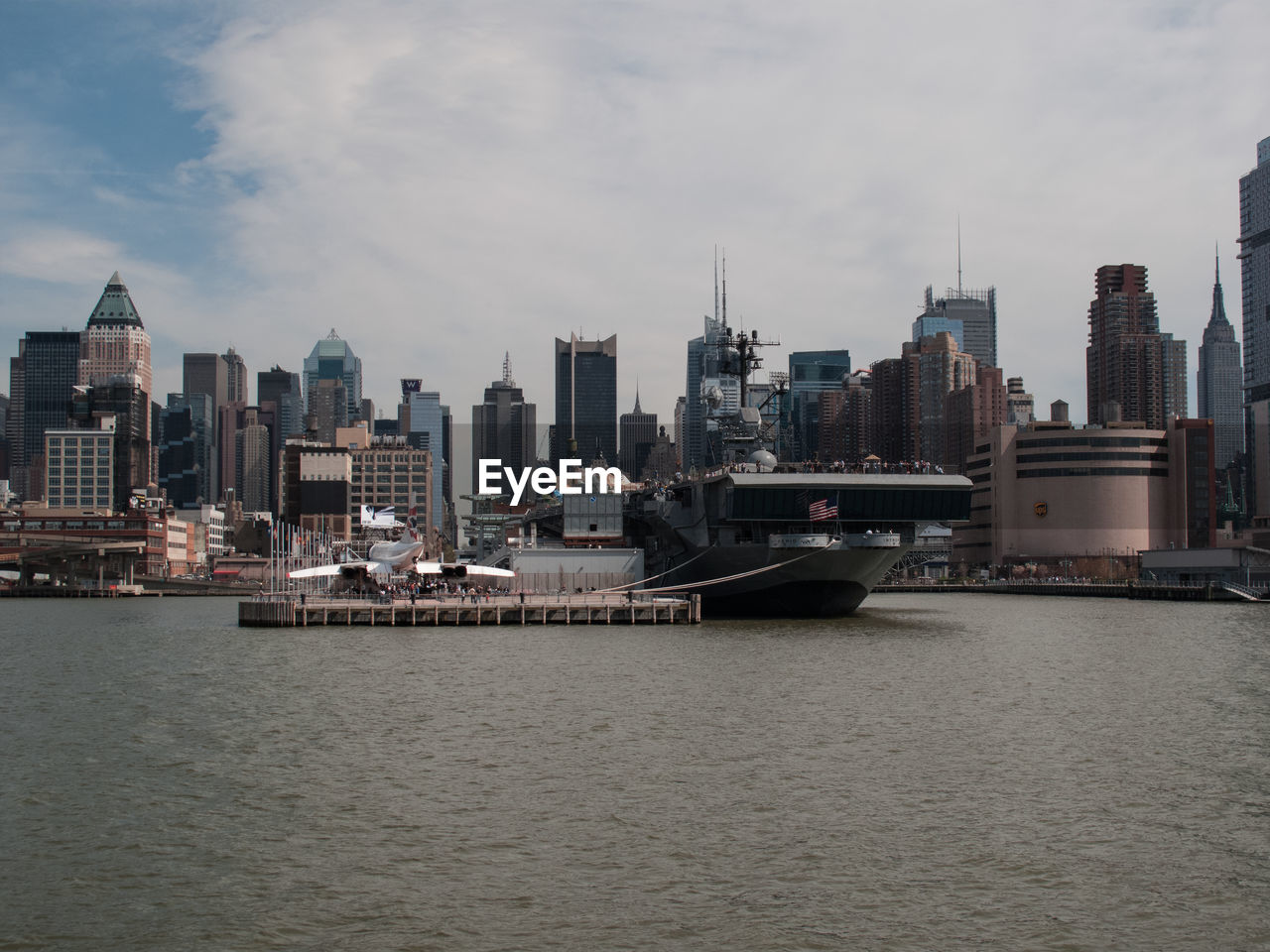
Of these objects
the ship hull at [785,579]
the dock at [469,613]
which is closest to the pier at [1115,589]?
the ship hull at [785,579]

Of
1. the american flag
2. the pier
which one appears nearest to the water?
the american flag

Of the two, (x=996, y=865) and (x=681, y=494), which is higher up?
(x=681, y=494)

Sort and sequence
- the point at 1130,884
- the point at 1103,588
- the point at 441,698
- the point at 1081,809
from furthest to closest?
the point at 1103,588, the point at 441,698, the point at 1081,809, the point at 1130,884

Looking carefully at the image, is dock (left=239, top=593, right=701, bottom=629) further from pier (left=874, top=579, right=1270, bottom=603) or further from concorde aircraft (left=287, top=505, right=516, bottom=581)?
pier (left=874, top=579, right=1270, bottom=603)

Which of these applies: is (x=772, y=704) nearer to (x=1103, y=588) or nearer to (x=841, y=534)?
(x=841, y=534)

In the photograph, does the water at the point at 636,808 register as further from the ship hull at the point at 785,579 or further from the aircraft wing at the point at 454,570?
the aircraft wing at the point at 454,570

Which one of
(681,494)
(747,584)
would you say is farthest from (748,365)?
(747,584)
